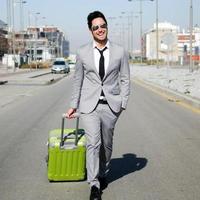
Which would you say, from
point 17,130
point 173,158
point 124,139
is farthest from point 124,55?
point 17,130

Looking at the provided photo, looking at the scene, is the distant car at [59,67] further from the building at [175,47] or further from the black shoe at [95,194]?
the black shoe at [95,194]

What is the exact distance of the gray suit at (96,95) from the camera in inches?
232

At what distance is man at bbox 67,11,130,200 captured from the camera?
5883 mm

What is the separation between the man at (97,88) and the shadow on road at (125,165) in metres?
1.03

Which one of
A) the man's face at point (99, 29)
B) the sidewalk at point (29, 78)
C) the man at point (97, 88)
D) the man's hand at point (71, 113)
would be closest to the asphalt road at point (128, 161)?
the man at point (97, 88)

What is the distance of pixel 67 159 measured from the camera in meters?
6.52

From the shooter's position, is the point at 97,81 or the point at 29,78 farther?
the point at 29,78

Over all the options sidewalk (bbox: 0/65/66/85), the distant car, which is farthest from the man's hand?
the distant car

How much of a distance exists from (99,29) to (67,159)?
163 cm

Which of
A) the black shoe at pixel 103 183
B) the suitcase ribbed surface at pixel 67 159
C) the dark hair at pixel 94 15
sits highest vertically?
the dark hair at pixel 94 15

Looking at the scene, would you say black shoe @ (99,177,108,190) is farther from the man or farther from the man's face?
the man's face

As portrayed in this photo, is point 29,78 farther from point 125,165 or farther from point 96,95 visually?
point 96,95

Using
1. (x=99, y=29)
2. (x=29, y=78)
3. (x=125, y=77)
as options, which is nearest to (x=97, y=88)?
(x=125, y=77)

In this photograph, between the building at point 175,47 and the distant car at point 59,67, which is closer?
the building at point 175,47
